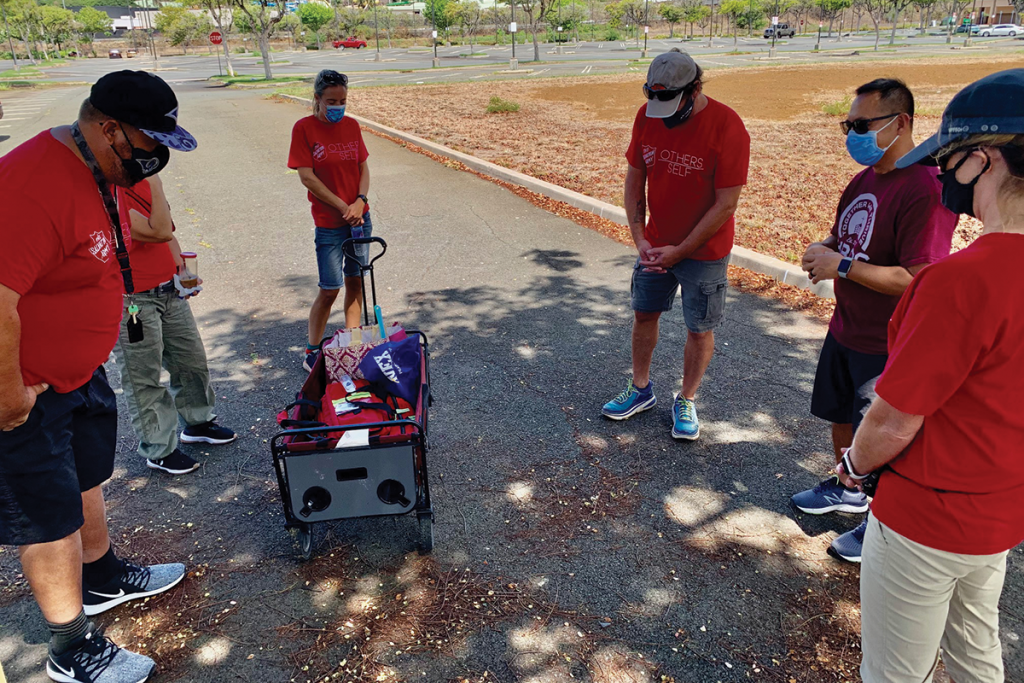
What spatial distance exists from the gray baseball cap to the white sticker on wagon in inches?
87.4

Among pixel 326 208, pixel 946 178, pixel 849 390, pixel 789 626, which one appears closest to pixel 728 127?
pixel 849 390

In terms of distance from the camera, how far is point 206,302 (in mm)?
6395

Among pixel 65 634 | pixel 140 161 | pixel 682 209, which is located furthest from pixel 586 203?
pixel 65 634

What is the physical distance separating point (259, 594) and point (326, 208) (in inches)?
109

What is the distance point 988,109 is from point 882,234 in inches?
54.9

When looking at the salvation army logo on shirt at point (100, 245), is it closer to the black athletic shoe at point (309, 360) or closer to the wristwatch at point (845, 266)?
the black athletic shoe at point (309, 360)

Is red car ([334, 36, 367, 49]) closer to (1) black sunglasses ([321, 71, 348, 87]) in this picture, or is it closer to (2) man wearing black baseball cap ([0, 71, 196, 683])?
(1) black sunglasses ([321, 71, 348, 87])

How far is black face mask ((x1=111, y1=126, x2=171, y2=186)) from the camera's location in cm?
232

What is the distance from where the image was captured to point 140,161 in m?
2.35

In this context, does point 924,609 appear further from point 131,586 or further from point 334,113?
point 334,113

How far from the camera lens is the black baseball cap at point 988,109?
1457mm

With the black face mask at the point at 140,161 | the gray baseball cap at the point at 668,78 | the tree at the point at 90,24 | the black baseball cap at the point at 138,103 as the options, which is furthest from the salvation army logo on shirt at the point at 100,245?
the tree at the point at 90,24

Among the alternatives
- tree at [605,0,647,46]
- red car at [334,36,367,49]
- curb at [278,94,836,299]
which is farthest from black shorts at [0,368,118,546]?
tree at [605,0,647,46]

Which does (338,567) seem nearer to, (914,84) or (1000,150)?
(1000,150)
